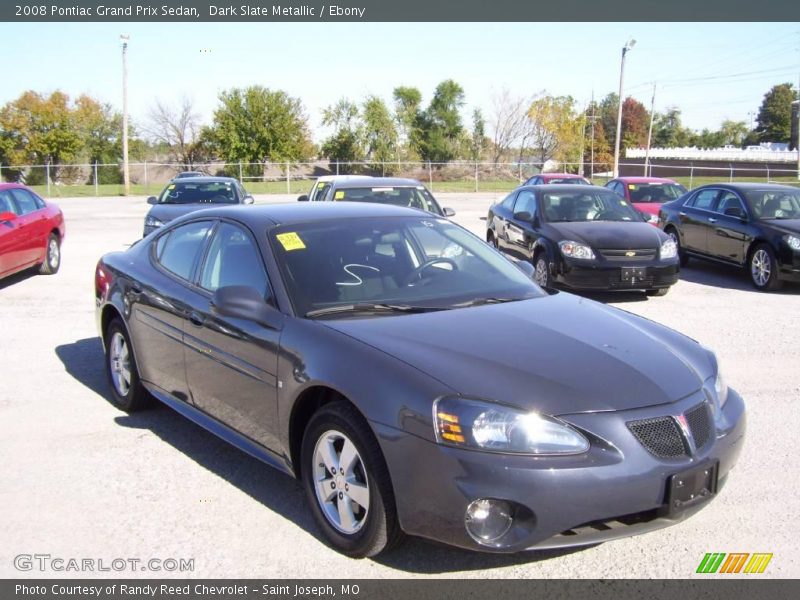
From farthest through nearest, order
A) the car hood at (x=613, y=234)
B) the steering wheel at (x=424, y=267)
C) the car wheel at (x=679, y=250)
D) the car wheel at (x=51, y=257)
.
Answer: the car wheel at (x=679, y=250)
the car wheel at (x=51, y=257)
the car hood at (x=613, y=234)
the steering wheel at (x=424, y=267)

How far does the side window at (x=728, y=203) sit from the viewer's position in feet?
41.2

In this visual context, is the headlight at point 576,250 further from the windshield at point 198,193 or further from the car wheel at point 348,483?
the windshield at point 198,193

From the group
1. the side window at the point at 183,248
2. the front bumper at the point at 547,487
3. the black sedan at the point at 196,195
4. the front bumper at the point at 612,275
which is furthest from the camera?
the black sedan at the point at 196,195

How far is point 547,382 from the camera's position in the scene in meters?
3.37

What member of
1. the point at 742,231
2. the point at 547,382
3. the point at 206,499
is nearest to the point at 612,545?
the point at 547,382

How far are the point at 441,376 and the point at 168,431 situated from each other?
281 centimetres

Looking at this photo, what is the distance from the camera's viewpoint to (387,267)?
14.9ft

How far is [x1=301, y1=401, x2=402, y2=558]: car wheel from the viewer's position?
3.39 m

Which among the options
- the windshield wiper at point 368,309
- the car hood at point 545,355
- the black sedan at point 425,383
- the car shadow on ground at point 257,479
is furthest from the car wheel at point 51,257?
the car hood at point 545,355

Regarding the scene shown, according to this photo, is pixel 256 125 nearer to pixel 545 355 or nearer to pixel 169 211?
pixel 169 211

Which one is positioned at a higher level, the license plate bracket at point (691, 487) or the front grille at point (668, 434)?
the front grille at point (668, 434)

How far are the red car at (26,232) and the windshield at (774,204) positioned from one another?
35.7 feet

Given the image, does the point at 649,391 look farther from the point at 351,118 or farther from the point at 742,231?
the point at 351,118

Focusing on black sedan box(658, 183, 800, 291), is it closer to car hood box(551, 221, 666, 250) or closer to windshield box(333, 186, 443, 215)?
car hood box(551, 221, 666, 250)
